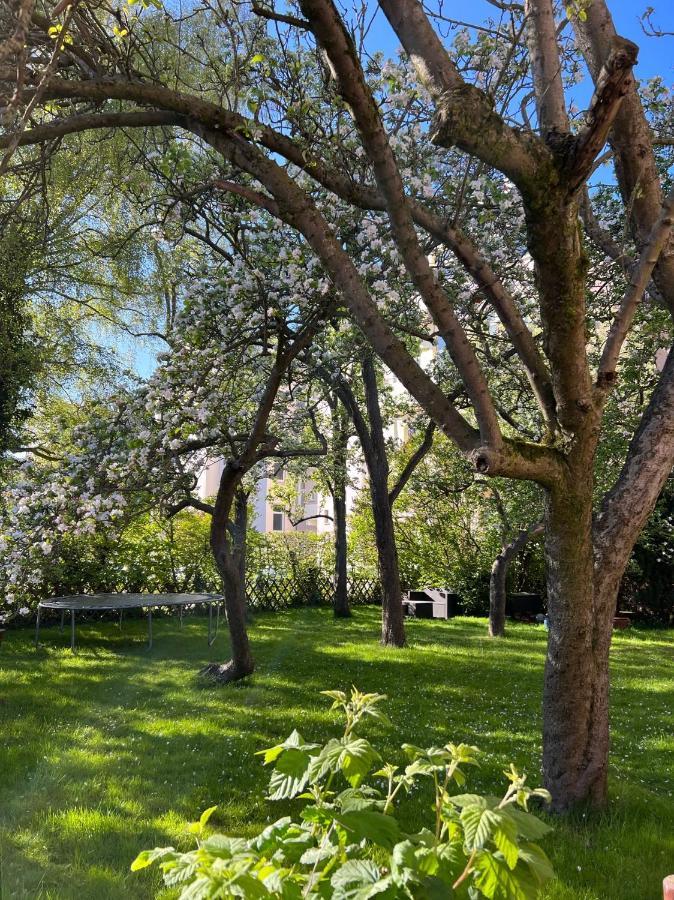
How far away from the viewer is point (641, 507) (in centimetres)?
443

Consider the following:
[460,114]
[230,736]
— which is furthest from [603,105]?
[230,736]

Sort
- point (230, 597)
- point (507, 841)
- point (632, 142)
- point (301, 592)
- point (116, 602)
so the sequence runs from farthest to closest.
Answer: point (301, 592) → point (116, 602) → point (230, 597) → point (632, 142) → point (507, 841)

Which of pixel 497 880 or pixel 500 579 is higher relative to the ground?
pixel 500 579

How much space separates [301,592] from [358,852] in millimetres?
15943

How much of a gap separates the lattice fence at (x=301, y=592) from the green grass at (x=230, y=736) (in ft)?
14.2

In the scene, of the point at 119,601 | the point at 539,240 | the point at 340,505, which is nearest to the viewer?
the point at 539,240

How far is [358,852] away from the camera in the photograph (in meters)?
1.66

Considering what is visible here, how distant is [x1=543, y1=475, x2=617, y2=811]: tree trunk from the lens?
4.20 m

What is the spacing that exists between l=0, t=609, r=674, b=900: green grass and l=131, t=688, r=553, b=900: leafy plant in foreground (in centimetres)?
215

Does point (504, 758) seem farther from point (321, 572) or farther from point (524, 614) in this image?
point (321, 572)

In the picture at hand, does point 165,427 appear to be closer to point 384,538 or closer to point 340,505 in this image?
point 384,538

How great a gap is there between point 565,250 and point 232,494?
5093 millimetres

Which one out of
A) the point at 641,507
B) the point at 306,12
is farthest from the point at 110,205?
the point at 641,507

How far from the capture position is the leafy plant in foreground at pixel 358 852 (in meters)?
1.40
